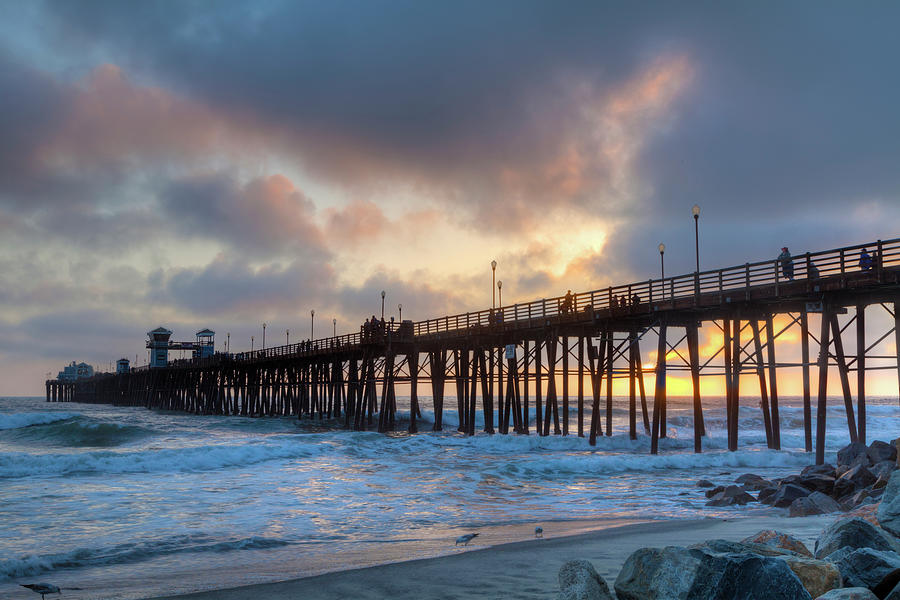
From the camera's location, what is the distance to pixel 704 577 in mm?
4387

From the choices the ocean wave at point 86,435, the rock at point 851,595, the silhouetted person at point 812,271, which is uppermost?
the silhouetted person at point 812,271

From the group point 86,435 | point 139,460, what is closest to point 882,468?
point 139,460

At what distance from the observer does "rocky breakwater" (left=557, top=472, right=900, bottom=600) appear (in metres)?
4.10

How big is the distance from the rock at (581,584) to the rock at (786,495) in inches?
403

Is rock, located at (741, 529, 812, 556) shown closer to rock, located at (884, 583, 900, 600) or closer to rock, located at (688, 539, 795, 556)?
rock, located at (688, 539, 795, 556)

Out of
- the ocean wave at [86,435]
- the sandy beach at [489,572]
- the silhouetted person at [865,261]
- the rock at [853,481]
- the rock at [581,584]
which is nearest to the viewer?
the rock at [581,584]

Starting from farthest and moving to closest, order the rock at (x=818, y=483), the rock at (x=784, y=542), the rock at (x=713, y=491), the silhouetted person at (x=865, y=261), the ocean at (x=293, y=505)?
the silhouetted person at (x=865, y=261), the rock at (x=713, y=491), the rock at (x=818, y=483), the ocean at (x=293, y=505), the rock at (x=784, y=542)

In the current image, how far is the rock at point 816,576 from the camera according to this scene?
4.79 meters

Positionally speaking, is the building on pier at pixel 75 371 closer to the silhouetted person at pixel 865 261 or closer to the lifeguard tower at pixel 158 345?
the lifeguard tower at pixel 158 345

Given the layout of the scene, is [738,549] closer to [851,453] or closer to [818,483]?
[818,483]

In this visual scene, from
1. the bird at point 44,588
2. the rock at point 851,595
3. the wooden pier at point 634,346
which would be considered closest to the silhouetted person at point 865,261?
the wooden pier at point 634,346

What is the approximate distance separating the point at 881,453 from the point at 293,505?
14522 mm

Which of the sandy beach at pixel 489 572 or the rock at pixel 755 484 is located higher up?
the sandy beach at pixel 489 572

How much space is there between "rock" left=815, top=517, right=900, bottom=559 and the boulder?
6701 millimetres
